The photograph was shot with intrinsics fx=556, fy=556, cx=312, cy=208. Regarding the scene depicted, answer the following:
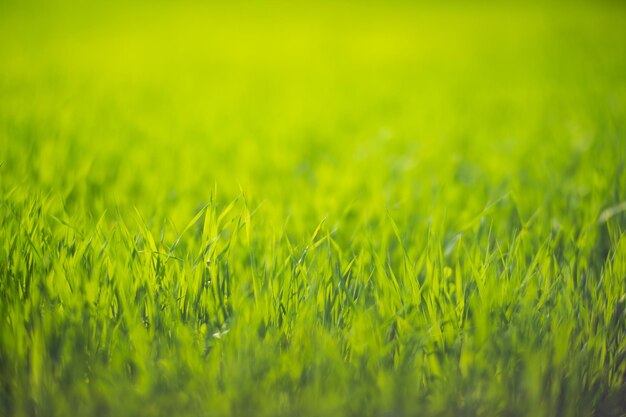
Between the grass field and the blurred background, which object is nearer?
the grass field

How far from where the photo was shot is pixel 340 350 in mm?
1048

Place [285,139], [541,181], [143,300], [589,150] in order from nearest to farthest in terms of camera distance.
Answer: [143,300], [541,181], [589,150], [285,139]

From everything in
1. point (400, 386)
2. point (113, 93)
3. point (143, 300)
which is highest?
point (113, 93)

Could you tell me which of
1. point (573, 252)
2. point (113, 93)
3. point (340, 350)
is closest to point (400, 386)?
point (340, 350)

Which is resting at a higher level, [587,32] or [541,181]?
[587,32]

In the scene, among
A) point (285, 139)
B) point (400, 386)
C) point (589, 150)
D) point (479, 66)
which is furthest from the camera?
point (479, 66)

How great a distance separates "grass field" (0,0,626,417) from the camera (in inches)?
39.5

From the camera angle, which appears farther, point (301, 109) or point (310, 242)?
point (301, 109)

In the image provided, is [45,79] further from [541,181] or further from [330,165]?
[541,181]

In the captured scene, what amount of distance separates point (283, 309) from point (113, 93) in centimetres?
237

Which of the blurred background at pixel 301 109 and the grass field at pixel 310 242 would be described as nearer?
the grass field at pixel 310 242

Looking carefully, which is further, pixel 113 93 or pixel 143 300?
pixel 113 93

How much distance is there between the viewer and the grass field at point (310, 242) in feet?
A: 3.29

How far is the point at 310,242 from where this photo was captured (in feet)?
3.93
